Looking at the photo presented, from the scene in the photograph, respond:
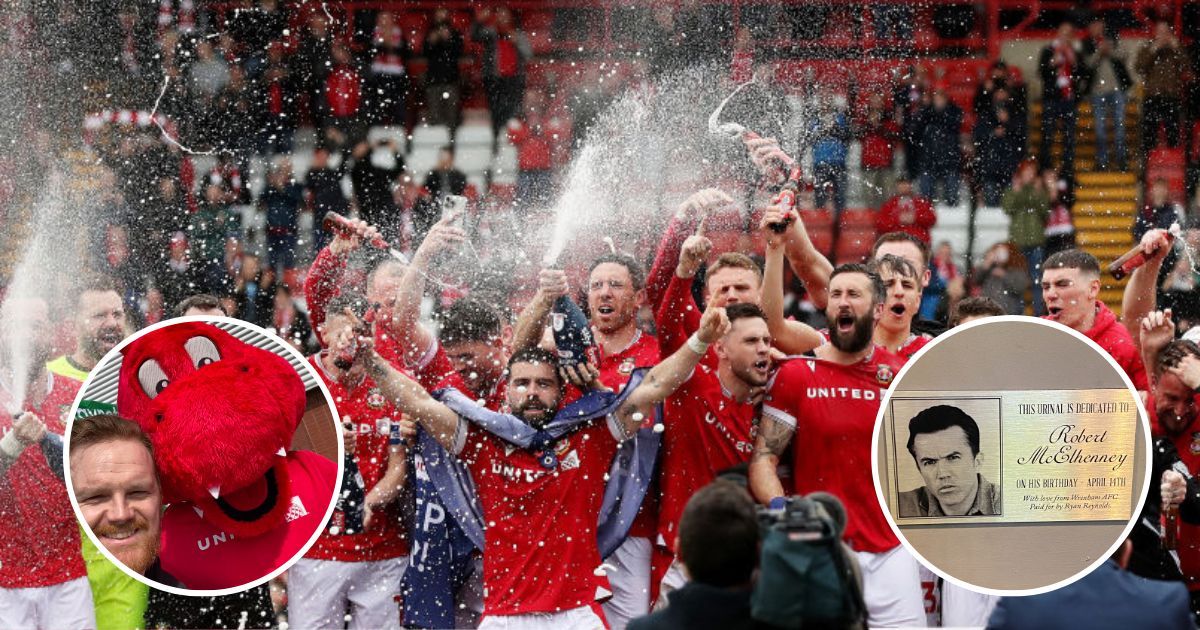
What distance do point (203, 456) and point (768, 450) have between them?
1843 mm

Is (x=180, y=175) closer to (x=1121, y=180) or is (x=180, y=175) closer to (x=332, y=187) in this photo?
(x=332, y=187)

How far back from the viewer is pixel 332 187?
975cm

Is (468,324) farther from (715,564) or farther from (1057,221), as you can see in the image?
(1057,221)

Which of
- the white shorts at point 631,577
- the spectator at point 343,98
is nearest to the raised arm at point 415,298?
→ the white shorts at point 631,577

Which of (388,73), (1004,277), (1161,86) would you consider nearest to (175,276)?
(388,73)

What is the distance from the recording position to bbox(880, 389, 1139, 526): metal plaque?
459 cm

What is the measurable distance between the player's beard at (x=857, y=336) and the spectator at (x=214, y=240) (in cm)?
454

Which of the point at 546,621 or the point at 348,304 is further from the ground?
the point at 348,304

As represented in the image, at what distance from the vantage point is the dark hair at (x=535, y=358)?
511cm

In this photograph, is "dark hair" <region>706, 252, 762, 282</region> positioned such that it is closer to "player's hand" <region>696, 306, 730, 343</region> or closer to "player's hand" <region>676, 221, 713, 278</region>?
"player's hand" <region>676, 221, 713, 278</region>

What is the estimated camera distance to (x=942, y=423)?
4.61 metres

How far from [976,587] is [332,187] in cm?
607

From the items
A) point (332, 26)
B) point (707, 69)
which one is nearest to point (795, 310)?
point (707, 69)

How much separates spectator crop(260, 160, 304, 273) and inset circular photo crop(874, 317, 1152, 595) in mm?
5484
